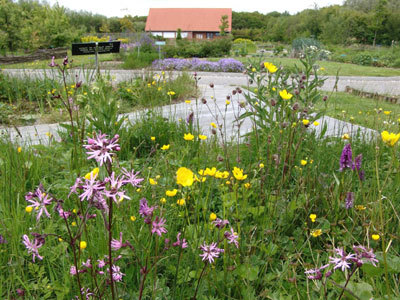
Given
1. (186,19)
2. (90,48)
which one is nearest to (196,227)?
(90,48)

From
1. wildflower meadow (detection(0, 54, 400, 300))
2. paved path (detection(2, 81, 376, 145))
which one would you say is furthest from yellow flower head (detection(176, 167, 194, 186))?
paved path (detection(2, 81, 376, 145))

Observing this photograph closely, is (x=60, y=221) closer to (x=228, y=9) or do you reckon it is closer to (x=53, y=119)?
(x=53, y=119)

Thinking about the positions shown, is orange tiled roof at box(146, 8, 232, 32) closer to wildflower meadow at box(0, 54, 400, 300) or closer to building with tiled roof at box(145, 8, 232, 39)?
building with tiled roof at box(145, 8, 232, 39)

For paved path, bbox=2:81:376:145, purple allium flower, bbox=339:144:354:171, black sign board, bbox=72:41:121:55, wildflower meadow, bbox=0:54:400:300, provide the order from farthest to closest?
black sign board, bbox=72:41:121:55 → paved path, bbox=2:81:376:145 → purple allium flower, bbox=339:144:354:171 → wildflower meadow, bbox=0:54:400:300

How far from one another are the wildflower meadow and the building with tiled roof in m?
40.1

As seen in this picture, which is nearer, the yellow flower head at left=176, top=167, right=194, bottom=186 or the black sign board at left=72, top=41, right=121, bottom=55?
the yellow flower head at left=176, top=167, right=194, bottom=186

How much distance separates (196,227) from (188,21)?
139 feet

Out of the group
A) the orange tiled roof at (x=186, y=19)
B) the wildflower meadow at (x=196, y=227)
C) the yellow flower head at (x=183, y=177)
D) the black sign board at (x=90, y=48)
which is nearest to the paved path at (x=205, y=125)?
the wildflower meadow at (x=196, y=227)

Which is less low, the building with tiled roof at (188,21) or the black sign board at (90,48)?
the building with tiled roof at (188,21)

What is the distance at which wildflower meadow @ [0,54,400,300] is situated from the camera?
3.12 ft

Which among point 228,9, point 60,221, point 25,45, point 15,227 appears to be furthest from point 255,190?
point 228,9

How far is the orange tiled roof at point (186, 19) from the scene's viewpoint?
132ft

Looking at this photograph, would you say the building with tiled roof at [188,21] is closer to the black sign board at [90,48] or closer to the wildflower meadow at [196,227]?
the black sign board at [90,48]

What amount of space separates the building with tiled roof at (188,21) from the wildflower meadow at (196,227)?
4007cm
